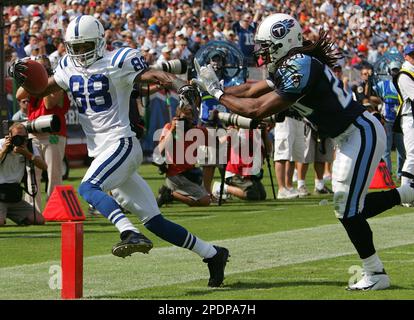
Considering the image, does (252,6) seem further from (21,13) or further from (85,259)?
(85,259)

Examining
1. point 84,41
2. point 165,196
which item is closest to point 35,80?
point 84,41

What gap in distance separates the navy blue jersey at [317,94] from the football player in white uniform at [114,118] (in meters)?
0.75

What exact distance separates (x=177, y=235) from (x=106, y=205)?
1.84ft

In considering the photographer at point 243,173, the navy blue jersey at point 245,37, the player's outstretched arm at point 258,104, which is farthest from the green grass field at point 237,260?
the navy blue jersey at point 245,37

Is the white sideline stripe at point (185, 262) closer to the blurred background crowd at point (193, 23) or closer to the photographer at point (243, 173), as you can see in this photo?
the photographer at point (243, 173)

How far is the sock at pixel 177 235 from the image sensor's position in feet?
24.3

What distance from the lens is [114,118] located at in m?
7.64

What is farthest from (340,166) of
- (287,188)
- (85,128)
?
(287,188)

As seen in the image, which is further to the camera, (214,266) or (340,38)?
(340,38)

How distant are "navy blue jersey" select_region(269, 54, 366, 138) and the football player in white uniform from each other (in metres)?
0.75

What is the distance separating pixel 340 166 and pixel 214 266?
1.06m

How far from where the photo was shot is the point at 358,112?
23.6 feet

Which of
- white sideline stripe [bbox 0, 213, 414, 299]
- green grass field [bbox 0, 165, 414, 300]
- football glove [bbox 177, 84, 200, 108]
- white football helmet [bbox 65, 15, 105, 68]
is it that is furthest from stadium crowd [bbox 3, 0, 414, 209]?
football glove [bbox 177, 84, 200, 108]

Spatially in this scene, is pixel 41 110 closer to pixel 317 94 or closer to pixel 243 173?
pixel 243 173
